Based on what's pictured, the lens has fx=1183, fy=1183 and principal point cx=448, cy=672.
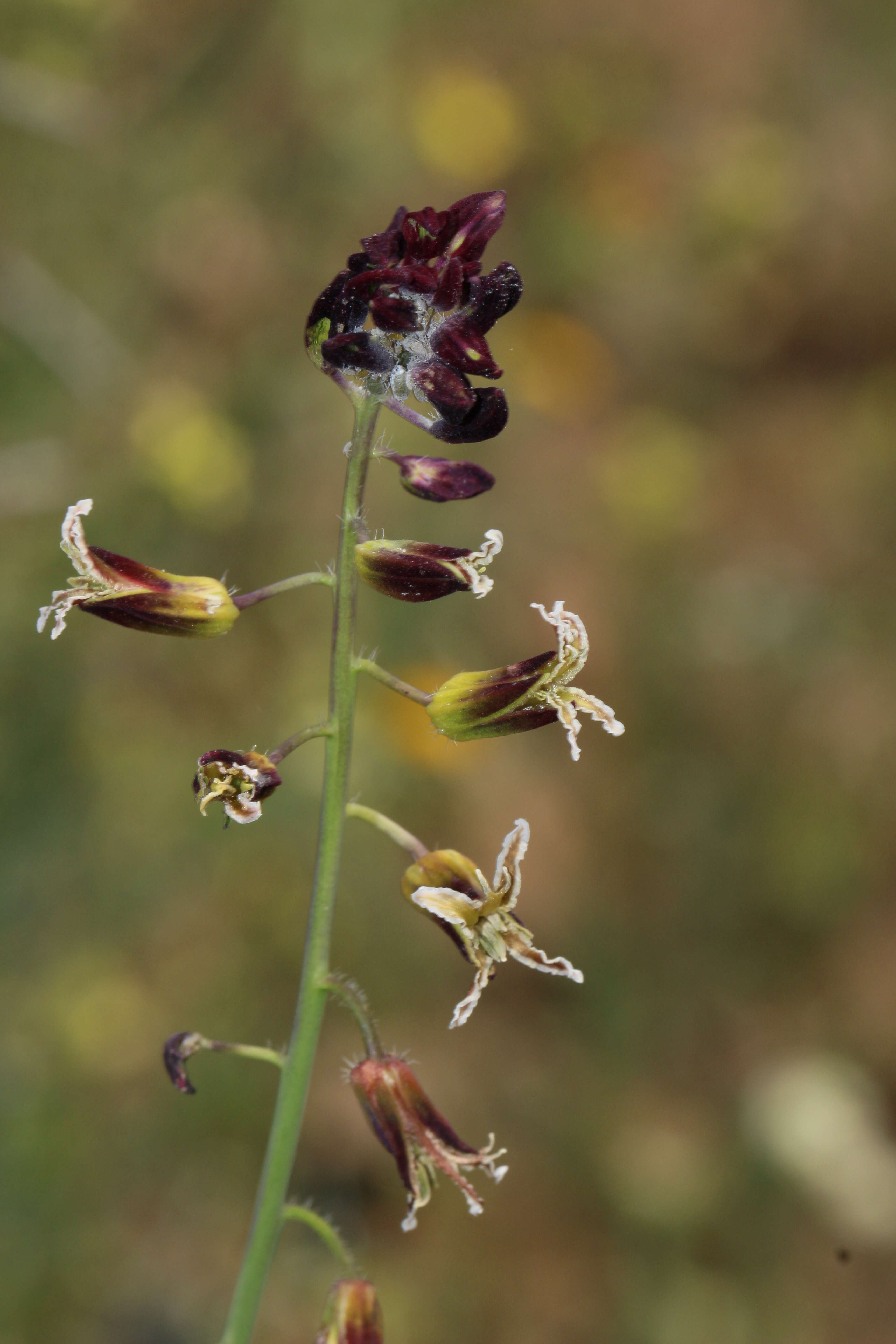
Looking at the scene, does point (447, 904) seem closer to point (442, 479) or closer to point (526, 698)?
point (526, 698)

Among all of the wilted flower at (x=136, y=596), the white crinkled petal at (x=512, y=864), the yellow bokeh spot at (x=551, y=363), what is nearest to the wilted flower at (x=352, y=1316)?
the white crinkled petal at (x=512, y=864)

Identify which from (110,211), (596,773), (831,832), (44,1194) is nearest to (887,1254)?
(831,832)

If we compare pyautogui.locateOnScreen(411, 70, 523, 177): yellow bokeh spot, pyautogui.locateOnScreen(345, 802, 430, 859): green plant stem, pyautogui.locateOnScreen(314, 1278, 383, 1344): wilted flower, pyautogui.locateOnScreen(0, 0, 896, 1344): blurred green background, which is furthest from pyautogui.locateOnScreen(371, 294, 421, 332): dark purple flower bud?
pyautogui.locateOnScreen(411, 70, 523, 177): yellow bokeh spot

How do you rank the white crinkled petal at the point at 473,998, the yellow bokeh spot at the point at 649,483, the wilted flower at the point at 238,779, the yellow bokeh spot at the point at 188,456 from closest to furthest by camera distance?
the white crinkled petal at the point at 473,998 → the wilted flower at the point at 238,779 → the yellow bokeh spot at the point at 188,456 → the yellow bokeh spot at the point at 649,483

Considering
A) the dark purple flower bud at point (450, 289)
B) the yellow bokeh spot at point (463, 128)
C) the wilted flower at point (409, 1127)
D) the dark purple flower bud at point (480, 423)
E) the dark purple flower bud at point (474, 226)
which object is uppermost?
the yellow bokeh spot at point (463, 128)

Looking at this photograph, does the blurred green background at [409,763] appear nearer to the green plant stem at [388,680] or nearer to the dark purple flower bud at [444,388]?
the dark purple flower bud at [444,388]

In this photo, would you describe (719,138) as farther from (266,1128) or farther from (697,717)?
(266,1128)

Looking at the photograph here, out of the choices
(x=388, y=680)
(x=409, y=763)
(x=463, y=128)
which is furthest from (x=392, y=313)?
(x=463, y=128)
